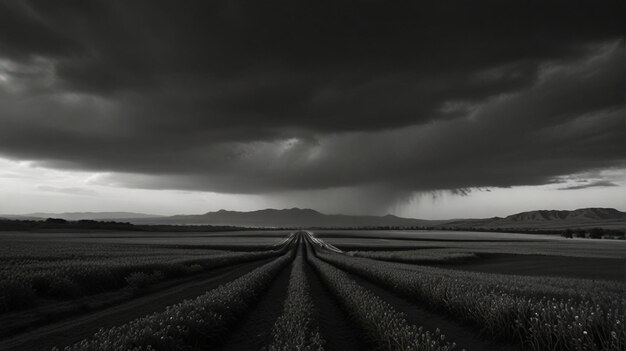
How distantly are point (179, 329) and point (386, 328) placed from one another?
22.5 feet

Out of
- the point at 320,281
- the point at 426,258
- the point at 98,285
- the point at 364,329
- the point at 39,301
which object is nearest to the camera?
the point at 364,329

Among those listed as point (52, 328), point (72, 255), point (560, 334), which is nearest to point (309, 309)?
point (560, 334)

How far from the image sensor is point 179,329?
35.9 ft

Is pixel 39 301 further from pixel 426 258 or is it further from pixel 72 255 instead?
pixel 426 258

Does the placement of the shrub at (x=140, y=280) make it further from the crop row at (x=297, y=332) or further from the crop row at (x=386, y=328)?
the crop row at (x=386, y=328)

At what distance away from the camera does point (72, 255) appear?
37.9 meters

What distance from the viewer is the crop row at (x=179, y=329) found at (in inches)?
374

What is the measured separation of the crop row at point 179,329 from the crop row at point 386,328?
17.6 feet

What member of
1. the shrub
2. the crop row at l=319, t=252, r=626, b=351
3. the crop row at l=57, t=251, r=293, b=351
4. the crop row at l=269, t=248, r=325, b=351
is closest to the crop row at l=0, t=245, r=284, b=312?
the shrub

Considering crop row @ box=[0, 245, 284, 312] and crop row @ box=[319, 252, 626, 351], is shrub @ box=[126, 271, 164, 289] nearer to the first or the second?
crop row @ box=[0, 245, 284, 312]

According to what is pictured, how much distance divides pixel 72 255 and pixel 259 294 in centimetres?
2873

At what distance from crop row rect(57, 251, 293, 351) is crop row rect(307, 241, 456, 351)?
5372 millimetres

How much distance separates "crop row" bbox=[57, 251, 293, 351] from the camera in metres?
9.49

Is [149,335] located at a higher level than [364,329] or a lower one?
higher
